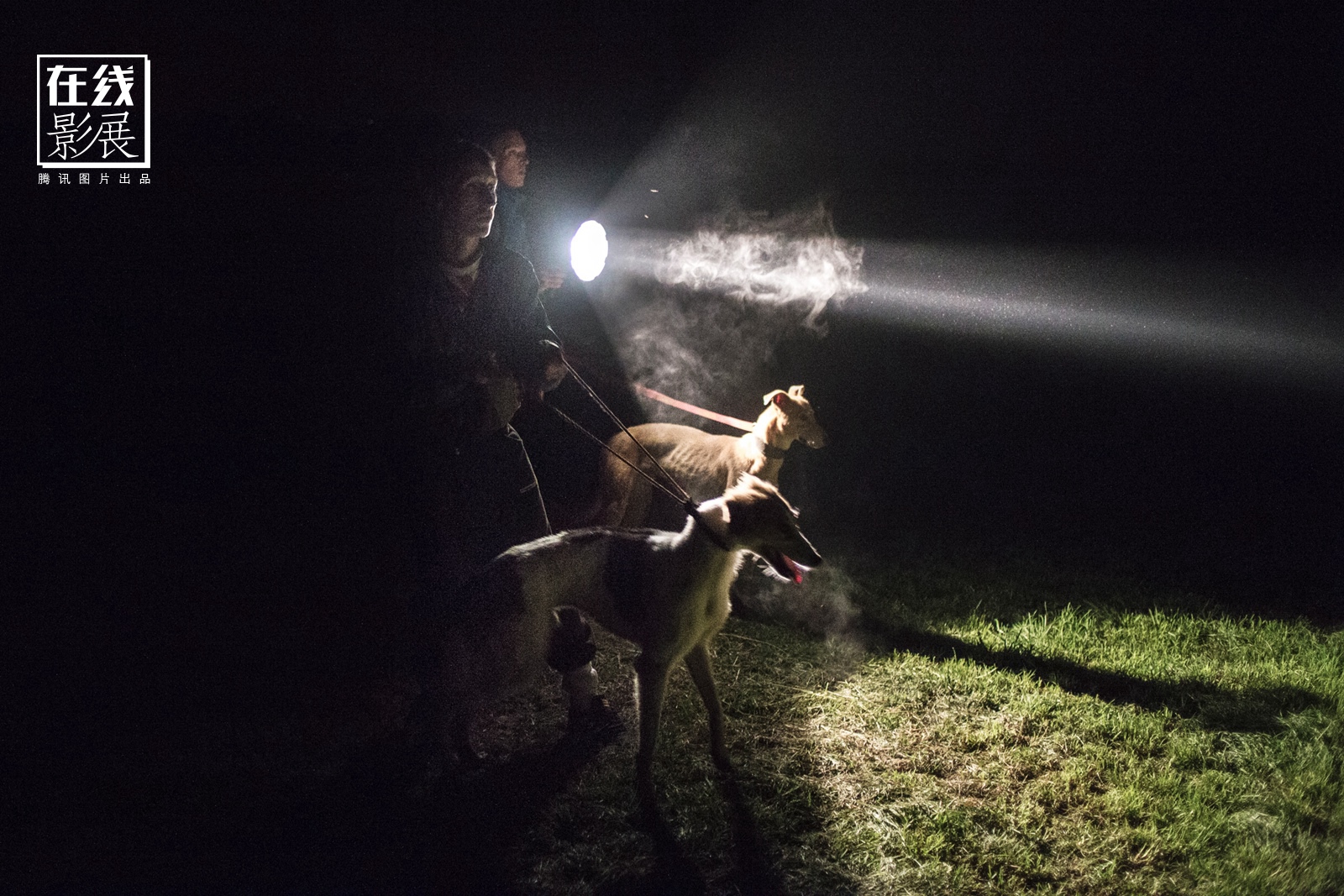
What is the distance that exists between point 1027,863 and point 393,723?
301 centimetres

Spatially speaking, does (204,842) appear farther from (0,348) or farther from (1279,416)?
(1279,416)

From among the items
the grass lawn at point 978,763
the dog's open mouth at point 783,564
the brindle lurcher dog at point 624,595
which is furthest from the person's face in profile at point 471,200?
the grass lawn at point 978,763

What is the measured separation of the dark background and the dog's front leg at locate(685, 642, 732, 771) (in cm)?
151

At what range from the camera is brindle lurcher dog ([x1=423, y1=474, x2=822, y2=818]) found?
321cm

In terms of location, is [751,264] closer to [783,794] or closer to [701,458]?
[701,458]

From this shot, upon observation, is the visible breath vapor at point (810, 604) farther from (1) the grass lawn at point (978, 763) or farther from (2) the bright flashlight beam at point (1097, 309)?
(2) the bright flashlight beam at point (1097, 309)

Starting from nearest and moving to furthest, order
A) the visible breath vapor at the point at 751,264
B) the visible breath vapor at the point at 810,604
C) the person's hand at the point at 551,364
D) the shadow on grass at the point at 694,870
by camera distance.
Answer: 1. the shadow on grass at the point at 694,870
2. the person's hand at the point at 551,364
3. the visible breath vapor at the point at 810,604
4. the visible breath vapor at the point at 751,264

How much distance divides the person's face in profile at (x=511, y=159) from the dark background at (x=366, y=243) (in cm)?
25

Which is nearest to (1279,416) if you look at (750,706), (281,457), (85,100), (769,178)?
(769,178)

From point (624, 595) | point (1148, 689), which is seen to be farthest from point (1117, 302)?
point (624, 595)

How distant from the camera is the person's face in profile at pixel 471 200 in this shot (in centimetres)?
327

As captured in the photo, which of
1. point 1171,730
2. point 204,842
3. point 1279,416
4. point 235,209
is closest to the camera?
point 204,842

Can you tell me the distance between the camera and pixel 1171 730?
14.3 feet

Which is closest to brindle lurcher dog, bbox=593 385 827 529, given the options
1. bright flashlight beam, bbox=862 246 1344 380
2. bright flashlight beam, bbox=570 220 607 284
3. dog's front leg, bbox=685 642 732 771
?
bright flashlight beam, bbox=570 220 607 284
